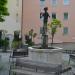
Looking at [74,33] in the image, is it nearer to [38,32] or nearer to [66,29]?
[66,29]

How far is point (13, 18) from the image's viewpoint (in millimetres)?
40438

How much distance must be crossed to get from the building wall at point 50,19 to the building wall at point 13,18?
4.67ft

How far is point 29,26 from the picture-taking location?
44.5 meters

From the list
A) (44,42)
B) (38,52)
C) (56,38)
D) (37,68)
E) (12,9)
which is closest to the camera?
(37,68)

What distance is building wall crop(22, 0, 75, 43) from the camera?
43219 millimetres

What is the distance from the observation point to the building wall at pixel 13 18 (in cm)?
3838

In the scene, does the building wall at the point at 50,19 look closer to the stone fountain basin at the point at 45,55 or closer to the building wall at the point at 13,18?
the building wall at the point at 13,18

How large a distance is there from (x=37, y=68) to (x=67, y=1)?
33.6m

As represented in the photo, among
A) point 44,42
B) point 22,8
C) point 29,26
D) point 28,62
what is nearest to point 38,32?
point 29,26

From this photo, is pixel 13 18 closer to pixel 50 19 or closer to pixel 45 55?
pixel 50 19

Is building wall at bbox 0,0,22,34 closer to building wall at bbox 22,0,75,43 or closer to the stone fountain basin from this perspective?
building wall at bbox 22,0,75,43

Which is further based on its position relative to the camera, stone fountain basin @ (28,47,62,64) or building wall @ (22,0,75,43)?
building wall @ (22,0,75,43)

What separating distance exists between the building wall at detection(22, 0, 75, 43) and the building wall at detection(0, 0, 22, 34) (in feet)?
4.67

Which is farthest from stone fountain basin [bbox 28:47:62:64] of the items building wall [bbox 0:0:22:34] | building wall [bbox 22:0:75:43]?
building wall [bbox 22:0:75:43]
